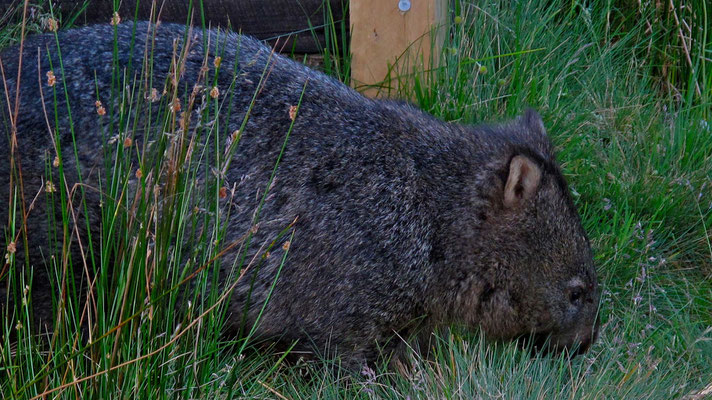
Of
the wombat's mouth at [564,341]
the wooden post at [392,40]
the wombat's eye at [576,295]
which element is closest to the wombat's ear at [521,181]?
the wombat's eye at [576,295]

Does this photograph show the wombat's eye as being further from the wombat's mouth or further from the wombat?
the wombat's mouth

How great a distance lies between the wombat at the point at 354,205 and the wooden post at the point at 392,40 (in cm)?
88

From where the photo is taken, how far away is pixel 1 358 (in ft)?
10.0

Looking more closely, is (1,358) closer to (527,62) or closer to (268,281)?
(268,281)

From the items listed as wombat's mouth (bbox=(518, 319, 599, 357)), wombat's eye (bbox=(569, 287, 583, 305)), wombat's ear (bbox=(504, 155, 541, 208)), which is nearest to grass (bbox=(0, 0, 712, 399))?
wombat's mouth (bbox=(518, 319, 599, 357))

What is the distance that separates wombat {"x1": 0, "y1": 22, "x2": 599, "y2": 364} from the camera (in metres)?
3.64

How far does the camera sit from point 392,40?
4938mm

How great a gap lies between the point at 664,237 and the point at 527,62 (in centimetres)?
119

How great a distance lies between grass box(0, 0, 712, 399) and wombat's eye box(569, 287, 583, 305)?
0.58 feet

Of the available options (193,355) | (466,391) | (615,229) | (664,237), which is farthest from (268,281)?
(664,237)

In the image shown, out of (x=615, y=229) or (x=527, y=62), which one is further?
(x=527, y=62)

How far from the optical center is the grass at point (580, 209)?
2867mm

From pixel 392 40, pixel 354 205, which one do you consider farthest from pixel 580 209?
pixel 354 205

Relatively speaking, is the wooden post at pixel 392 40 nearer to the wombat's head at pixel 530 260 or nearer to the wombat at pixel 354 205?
the wombat at pixel 354 205
